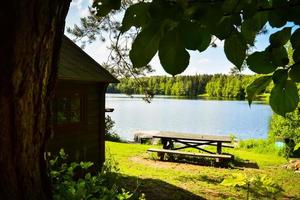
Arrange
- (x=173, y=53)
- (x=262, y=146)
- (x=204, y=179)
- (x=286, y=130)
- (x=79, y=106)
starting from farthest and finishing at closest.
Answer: (x=262, y=146)
(x=286, y=130)
(x=204, y=179)
(x=79, y=106)
(x=173, y=53)

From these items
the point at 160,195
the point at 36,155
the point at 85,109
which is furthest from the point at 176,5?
the point at 85,109

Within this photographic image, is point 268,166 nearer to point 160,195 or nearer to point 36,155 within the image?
point 160,195

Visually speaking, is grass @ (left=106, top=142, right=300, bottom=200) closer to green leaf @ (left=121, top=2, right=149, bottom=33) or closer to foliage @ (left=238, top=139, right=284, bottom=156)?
foliage @ (left=238, top=139, right=284, bottom=156)

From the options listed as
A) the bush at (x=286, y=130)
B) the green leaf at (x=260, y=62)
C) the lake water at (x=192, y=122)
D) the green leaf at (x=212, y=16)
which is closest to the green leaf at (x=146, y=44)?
the green leaf at (x=212, y=16)

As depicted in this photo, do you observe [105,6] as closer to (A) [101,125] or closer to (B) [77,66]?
(B) [77,66]

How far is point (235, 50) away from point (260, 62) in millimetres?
77

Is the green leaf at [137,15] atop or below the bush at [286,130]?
atop

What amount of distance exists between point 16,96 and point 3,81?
3.4 inches

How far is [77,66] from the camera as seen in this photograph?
1041 centimetres

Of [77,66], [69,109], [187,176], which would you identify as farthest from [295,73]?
[187,176]

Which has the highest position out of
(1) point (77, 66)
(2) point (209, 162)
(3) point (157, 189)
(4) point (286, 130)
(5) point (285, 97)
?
(1) point (77, 66)

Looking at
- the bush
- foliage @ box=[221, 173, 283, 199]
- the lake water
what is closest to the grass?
the bush

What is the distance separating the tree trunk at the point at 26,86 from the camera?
128 cm

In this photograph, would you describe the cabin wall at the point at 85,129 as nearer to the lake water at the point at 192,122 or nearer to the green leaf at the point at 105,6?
the lake water at the point at 192,122
